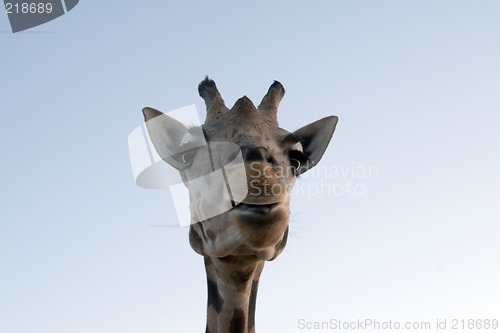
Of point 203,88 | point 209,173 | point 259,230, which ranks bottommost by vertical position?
point 259,230

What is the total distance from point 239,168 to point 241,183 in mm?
149

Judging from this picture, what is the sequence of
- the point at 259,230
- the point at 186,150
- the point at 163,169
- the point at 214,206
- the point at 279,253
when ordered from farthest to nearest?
1. the point at 163,169
2. the point at 186,150
3. the point at 279,253
4. the point at 214,206
5. the point at 259,230

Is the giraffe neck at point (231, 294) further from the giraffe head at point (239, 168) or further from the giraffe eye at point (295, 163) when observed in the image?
the giraffe eye at point (295, 163)

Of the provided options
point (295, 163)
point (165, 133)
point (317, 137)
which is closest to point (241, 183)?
point (295, 163)

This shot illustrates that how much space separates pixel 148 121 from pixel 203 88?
3.82 feet

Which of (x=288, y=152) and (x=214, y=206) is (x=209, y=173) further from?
(x=288, y=152)

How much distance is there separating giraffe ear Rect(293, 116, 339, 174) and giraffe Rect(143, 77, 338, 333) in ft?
0.04

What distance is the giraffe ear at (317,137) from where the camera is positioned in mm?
6250

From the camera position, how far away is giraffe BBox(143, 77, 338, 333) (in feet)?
14.1

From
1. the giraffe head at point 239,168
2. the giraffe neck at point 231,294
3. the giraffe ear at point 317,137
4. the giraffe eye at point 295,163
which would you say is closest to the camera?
the giraffe head at point 239,168

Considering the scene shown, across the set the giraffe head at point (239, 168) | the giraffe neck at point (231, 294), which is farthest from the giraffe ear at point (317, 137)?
the giraffe neck at point (231, 294)

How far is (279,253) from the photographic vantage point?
5215mm

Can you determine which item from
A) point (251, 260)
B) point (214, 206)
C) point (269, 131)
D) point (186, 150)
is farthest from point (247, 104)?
point (251, 260)

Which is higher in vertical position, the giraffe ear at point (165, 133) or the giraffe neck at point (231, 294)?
the giraffe ear at point (165, 133)
